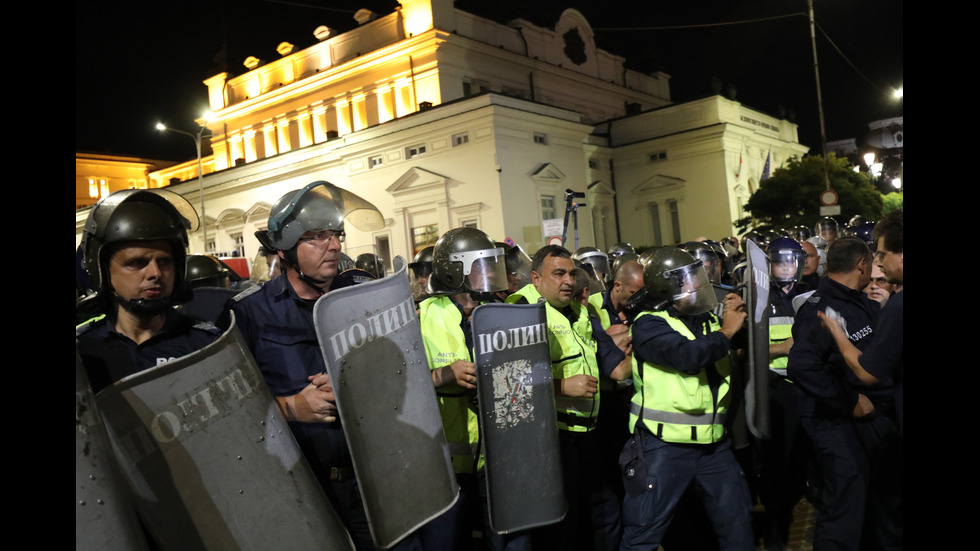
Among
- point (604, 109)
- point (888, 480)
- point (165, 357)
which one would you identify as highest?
point (604, 109)

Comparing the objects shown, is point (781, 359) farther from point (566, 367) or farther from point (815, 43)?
point (815, 43)

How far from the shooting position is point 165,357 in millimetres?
2559

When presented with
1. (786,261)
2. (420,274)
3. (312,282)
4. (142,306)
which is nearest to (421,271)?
(420,274)

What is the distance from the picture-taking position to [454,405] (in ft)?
12.4

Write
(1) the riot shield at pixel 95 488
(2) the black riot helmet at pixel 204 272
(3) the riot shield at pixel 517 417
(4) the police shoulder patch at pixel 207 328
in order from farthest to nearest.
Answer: (2) the black riot helmet at pixel 204 272
(3) the riot shield at pixel 517 417
(4) the police shoulder patch at pixel 207 328
(1) the riot shield at pixel 95 488

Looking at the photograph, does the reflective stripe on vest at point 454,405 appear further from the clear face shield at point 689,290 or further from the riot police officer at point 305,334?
the clear face shield at point 689,290

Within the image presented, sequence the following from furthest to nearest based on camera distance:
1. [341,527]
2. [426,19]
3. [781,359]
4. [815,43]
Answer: [426,19] → [815,43] → [781,359] → [341,527]

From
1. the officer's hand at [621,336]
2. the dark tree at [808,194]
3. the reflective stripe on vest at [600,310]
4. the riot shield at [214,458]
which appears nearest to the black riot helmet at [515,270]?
the reflective stripe on vest at [600,310]

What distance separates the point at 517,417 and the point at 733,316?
1.33 metres

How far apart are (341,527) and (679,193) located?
37.7 meters

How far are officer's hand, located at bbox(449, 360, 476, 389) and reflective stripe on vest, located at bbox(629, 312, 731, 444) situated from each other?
107cm

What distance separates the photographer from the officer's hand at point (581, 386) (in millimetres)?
3811

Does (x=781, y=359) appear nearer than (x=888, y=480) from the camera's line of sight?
No
